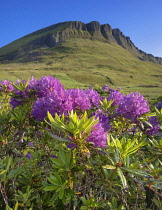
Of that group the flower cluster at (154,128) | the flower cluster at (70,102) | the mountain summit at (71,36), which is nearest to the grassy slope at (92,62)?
the mountain summit at (71,36)

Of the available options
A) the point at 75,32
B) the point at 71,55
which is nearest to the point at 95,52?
the point at 71,55

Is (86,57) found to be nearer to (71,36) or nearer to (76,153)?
(71,36)

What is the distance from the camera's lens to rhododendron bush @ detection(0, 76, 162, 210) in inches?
59.8

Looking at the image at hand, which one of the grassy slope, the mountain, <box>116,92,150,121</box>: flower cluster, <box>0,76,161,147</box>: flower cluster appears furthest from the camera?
the grassy slope

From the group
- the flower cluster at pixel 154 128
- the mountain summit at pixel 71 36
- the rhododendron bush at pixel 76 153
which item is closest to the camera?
the rhododendron bush at pixel 76 153

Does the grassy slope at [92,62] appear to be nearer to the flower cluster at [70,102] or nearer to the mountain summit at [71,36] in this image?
the mountain summit at [71,36]

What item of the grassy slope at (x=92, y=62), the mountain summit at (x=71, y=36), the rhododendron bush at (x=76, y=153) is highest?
the mountain summit at (x=71, y=36)

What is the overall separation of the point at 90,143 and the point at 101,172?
1.67 ft

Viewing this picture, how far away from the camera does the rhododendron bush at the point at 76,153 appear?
1520 mm

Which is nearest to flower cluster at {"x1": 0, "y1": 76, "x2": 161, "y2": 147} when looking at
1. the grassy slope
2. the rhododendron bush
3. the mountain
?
the rhododendron bush

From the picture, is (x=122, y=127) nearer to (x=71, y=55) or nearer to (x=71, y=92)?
(x=71, y=92)

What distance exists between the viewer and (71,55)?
106 meters

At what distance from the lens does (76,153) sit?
1.58 meters

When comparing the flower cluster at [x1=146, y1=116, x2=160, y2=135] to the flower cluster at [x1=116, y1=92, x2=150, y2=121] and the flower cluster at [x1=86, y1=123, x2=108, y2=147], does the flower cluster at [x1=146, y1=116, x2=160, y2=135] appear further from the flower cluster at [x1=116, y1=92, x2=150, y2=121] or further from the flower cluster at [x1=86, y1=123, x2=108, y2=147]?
the flower cluster at [x1=86, y1=123, x2=108, y2=147]
